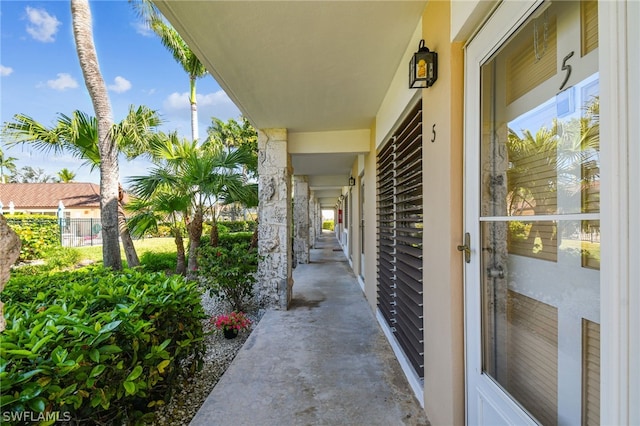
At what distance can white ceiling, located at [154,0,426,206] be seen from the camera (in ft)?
5.84

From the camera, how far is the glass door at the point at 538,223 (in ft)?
2.84

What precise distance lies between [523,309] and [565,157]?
0.63 meters

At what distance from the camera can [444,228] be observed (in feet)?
5.10

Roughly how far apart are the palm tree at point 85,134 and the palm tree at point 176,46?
47.0 inches

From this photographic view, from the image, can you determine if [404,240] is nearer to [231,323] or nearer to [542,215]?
[542,215]

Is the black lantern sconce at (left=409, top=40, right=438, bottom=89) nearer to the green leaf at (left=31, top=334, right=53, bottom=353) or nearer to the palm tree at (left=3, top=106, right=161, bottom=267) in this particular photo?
the green leaf at (left=31, top=334, right=53, bottom=353)

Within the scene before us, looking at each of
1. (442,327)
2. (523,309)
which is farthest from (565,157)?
(442,327)

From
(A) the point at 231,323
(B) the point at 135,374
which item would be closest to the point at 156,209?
(A) the point at 231,323

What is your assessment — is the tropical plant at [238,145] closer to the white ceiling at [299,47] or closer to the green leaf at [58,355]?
the white ceiling at [299,47]

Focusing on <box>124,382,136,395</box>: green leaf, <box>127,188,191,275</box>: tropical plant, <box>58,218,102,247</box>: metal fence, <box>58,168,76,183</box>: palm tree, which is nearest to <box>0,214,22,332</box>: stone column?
<box>124,382,136,395</box>: green leaf

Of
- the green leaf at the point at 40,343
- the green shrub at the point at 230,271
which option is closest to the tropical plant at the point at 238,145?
the green shrub at the point at 230,271

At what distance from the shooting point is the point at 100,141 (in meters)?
4.93

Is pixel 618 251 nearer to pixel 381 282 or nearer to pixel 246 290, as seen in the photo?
pixel 381 282

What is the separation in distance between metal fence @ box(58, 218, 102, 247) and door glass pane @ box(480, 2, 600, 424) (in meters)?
15.4
